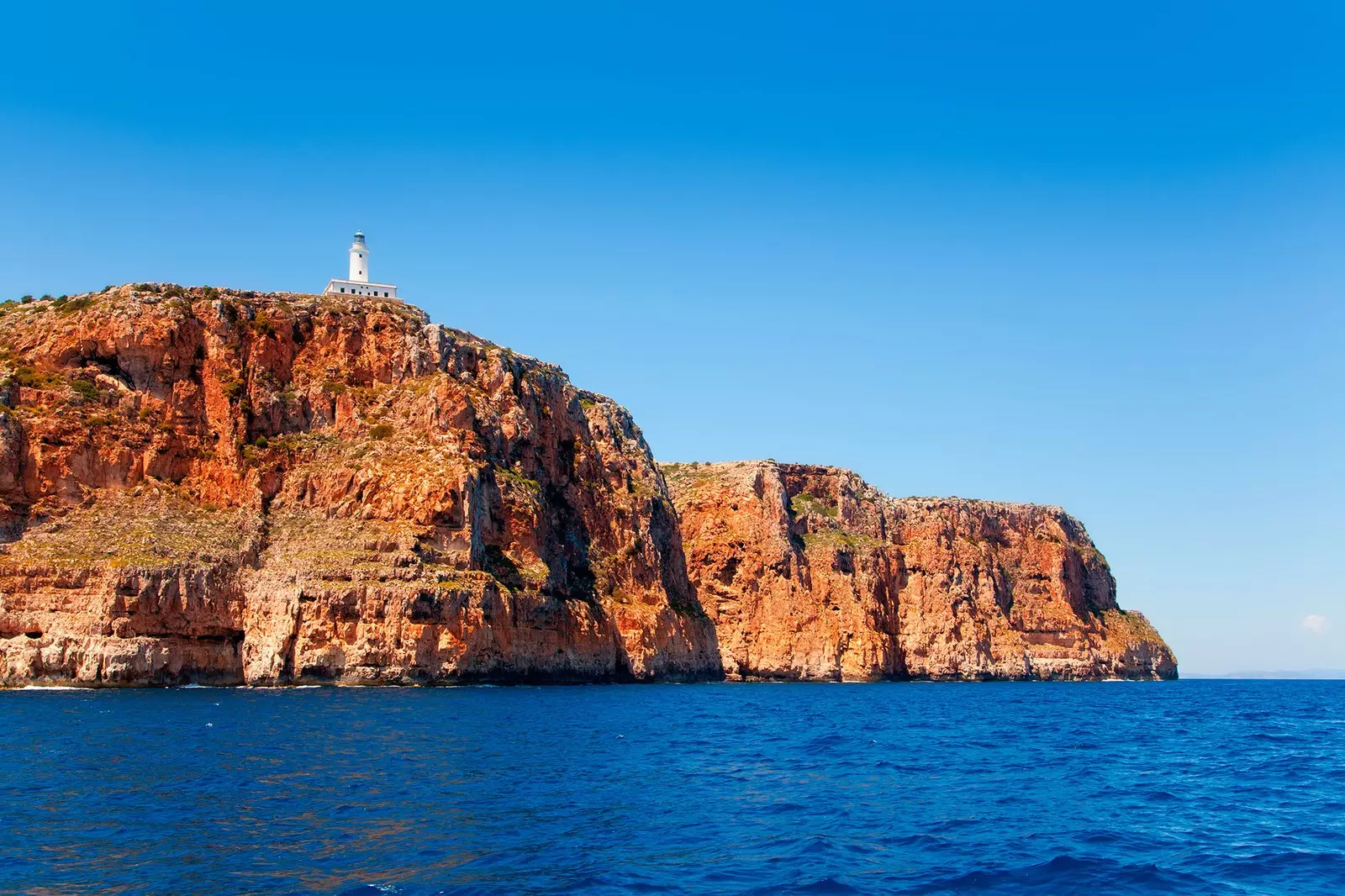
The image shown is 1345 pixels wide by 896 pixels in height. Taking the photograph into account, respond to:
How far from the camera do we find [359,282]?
10988 cm

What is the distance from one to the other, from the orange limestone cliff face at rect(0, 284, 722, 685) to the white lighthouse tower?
11507 mm

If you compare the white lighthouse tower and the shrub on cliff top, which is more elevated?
the white lighthouse tower

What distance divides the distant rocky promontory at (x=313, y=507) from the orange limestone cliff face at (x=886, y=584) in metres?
19.1

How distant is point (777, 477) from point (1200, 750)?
101 m

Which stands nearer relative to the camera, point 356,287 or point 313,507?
point 313,507

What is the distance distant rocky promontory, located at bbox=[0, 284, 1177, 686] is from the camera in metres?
71.5

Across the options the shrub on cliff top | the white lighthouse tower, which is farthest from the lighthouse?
the shrub on cliff top

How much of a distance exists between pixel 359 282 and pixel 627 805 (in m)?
89.5

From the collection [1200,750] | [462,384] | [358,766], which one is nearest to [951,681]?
[462,384]

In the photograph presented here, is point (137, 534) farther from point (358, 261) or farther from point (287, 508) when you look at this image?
point (358, 261)

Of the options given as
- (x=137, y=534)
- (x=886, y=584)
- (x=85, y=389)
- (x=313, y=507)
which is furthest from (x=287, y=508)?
(x=886, y=584)

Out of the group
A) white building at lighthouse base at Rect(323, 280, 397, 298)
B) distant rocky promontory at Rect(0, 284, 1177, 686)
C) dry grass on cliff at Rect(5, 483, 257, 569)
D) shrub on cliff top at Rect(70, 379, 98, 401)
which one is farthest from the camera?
white building at lighthouse base at Rect(323, 280, 397, 298)

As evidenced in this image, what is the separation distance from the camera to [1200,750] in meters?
48.1

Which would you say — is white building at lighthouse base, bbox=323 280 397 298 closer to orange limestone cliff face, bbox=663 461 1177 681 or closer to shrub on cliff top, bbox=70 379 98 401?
shrub on cliff top, bbox=70 379 98 401
